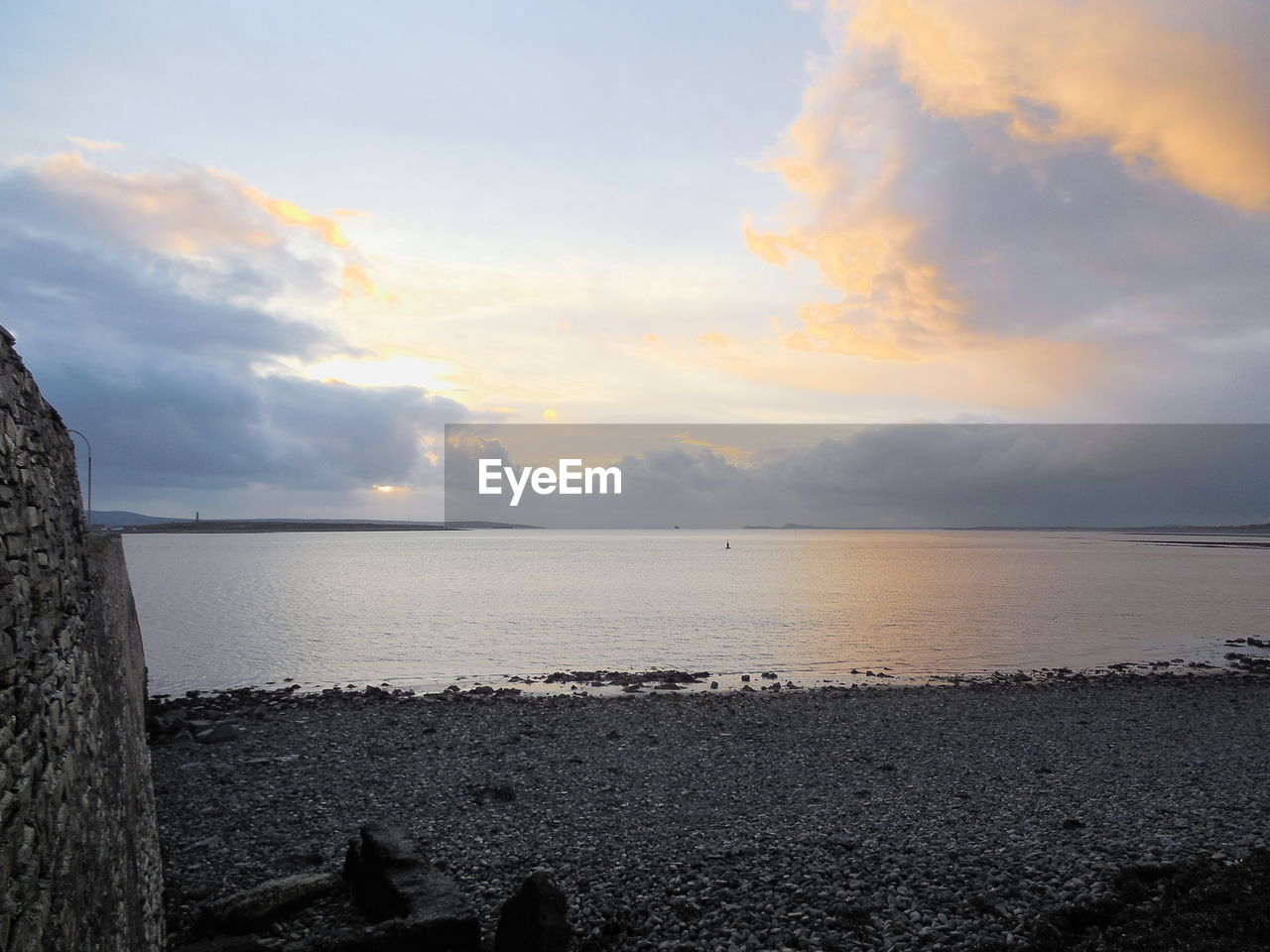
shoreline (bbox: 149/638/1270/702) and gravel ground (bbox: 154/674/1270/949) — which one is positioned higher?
gravel ground (bbox: 154/674/1270/949)

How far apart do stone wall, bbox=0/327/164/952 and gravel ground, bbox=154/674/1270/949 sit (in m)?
2.66

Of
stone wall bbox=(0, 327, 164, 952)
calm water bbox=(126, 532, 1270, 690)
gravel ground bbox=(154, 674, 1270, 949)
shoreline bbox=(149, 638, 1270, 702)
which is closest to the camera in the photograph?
stone wall bbox=(0, 327, 164, 952)

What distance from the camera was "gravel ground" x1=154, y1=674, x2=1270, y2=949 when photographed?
30.7ft

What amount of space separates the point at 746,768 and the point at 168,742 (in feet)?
44.8

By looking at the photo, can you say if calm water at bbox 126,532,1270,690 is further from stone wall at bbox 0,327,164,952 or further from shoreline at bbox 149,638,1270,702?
Result: stone wall at bbox 0,327,164,952

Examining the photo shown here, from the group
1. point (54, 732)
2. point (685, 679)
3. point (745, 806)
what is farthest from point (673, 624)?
point (54, 732)

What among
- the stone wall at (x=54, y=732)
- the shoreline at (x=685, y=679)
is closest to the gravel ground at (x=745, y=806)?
the stone wall at (x=54, y=732)

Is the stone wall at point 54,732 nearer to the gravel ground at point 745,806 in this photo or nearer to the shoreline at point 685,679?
the gravel ground at point 745,806

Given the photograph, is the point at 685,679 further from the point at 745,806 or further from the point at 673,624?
the point at 673,624

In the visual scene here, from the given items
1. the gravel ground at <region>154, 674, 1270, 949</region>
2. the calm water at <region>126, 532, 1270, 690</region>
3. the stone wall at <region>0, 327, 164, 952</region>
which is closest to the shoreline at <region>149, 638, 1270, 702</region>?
the calm water at <region>126, 532, 1270, 690</region>

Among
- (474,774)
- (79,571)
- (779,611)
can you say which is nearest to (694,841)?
(474,774)

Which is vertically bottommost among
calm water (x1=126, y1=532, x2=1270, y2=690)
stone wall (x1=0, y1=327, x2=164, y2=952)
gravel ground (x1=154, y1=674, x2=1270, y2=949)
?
calm water (x1=126, y1=532, x2=1270, y2=690)

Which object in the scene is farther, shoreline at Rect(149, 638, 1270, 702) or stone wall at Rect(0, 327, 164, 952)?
shoreline at Rect(149, 638, 1270, 702)

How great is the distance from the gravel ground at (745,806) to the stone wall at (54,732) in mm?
2663
